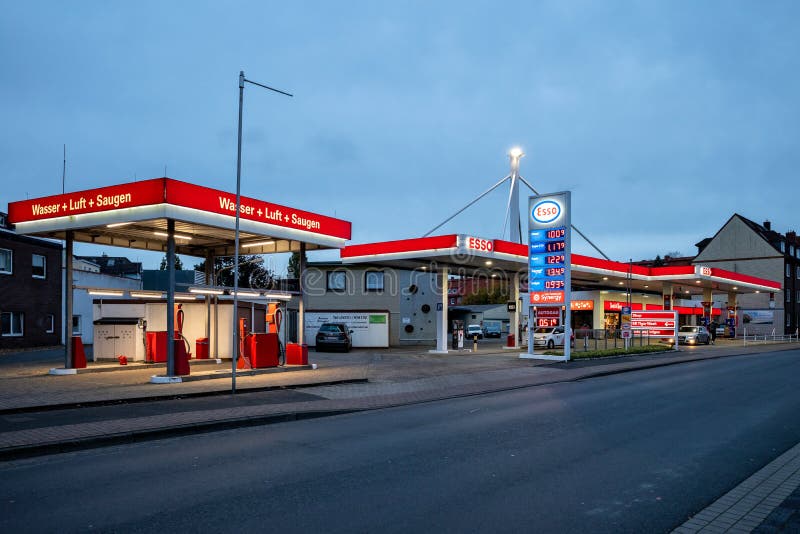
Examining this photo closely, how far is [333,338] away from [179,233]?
45.2 feet

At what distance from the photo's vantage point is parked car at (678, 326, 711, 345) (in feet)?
145

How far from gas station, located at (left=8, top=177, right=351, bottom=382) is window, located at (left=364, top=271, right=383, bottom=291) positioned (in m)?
14.6

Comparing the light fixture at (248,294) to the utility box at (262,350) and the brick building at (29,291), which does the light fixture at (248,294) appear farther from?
the brick building at (29,291)

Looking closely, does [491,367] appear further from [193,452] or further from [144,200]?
[193,452]

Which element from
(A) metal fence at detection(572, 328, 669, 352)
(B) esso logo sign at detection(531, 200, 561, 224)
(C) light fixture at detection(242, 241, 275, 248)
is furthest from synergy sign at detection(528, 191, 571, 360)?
(C) light fixture at detection(242, 241, 275, 248)

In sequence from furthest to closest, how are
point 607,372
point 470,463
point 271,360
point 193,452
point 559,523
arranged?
point 607,372 < point 271,360 < point 193,452 < point 470,463 < point 559,523

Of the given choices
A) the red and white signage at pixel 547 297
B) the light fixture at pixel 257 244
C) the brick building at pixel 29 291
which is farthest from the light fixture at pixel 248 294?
the brick building at pixel 29 291

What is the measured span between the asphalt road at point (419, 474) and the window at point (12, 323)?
2639 cm

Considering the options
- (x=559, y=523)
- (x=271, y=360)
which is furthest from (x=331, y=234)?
(x=559, y=523)

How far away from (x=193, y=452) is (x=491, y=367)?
15.8 m

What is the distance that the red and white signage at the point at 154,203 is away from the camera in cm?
1548

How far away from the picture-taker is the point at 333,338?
32344 millimetres

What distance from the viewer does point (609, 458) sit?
8383 millimetres

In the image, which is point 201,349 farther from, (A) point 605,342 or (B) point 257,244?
(A) point 605,342
